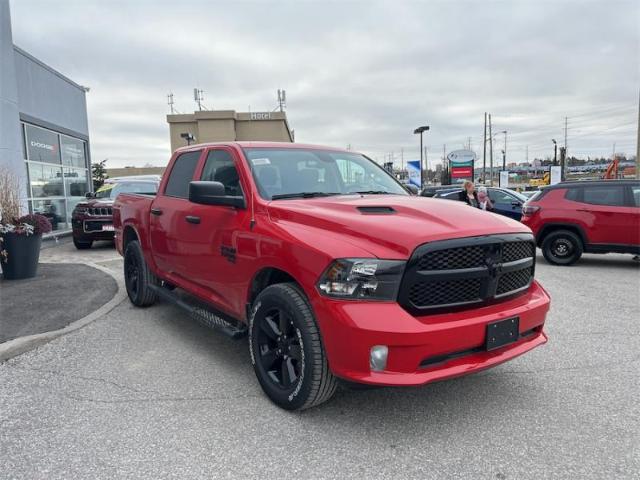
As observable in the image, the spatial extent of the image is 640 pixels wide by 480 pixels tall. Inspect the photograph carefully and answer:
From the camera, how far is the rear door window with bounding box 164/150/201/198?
4863 millimetres

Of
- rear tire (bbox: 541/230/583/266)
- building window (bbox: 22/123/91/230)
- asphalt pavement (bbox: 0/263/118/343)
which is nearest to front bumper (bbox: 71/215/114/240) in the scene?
building window (bbox: 22/123/91/230)

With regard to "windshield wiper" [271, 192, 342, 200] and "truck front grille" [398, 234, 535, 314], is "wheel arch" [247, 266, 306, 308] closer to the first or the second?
"windshield wiper" [271, 192, 342, 200]

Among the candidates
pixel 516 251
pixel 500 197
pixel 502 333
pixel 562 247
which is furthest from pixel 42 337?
pixel 500 197

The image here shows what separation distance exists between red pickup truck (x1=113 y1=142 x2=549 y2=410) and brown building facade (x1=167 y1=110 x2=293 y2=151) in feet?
139

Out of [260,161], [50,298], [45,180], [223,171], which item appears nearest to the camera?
[260,161]

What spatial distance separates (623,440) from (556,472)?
0.64m

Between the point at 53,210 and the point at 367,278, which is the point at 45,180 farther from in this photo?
the point at 367,278

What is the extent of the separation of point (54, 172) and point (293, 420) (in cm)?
1410

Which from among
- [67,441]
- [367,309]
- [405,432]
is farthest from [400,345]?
[67,441]

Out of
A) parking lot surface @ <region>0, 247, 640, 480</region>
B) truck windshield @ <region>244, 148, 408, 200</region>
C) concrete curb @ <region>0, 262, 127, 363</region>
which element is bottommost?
parking lot surface @ <region>0, 247, 640, 480</region>

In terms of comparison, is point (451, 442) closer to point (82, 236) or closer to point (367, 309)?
point (367, 309)

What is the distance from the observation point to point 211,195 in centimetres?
364

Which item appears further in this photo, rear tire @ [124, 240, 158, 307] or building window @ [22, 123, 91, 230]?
building window @ [22, 123, 91, 230]

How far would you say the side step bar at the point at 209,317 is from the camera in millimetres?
3816
